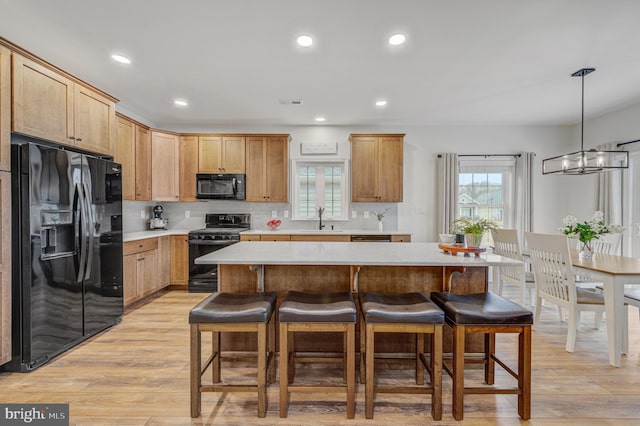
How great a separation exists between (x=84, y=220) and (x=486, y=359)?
3.49 m

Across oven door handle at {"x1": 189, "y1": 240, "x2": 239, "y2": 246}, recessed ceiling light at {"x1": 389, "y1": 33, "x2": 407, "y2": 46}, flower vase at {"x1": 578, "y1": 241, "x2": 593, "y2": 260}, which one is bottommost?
oven door handle at {"x1": 189, "y1": 240, "x2": 239, "y2": 246}

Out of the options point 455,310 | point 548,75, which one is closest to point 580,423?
point 455,310

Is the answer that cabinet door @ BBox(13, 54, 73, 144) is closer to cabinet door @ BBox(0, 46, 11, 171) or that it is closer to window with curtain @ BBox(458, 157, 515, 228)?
cabinet door @ BBox(0, 46, 11, 171)

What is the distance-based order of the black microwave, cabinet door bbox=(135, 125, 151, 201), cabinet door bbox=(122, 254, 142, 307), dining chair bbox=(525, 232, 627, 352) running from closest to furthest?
dining chair bbox=(525, 232, 627, 352), cabinet door bbox=(122, 254, 142, 307), cabinet door bbox=(135, 125, 151, 201), the black microwave

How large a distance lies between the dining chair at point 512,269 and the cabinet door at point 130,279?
4.24 metres

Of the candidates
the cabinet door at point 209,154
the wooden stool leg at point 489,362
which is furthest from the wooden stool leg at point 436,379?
the cabinet door at point 209,154

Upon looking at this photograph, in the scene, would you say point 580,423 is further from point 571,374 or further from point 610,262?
point 610,262

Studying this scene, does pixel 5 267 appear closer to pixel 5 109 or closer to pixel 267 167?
pixel 5 109

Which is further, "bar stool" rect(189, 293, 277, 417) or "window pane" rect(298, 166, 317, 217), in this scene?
"window pane" rect(298, 166, 317, 217)

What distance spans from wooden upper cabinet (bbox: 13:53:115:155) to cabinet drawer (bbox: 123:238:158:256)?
3.62 feet

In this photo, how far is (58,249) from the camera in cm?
259

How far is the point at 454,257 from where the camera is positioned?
2.17 m

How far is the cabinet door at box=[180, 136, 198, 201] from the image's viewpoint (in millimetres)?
4949

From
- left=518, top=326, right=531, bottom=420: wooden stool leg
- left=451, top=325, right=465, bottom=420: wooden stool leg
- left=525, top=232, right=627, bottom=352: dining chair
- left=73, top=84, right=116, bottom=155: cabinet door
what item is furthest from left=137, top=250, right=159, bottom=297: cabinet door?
left=525, top=232, right=627, bottom=352: dining chair
